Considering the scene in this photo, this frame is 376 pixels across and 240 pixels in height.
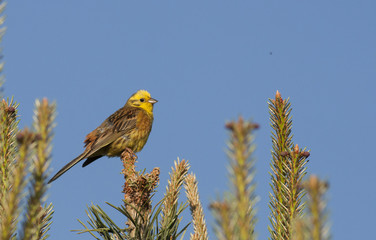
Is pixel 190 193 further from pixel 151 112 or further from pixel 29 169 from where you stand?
pixel 151 112

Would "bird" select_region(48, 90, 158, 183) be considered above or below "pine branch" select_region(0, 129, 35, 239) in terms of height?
above

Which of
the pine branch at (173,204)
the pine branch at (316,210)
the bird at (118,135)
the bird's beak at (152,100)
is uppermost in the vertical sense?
the bird's beak at (152,100)

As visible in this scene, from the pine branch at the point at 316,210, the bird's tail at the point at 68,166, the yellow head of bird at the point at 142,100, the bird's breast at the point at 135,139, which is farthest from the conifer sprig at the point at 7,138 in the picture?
the yellow head of bird at the point at 142,100

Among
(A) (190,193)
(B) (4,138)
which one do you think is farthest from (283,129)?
(B) (4,138)

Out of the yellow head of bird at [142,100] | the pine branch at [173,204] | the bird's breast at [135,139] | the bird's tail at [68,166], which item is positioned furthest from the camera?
the yellow head of bird at [142,100]

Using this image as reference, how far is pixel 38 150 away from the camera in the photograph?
1.19 m

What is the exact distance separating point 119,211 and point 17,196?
1339 millimetres

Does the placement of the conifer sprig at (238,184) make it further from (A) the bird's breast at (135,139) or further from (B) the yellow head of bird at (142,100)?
(B) the yellow head of bird at (142,100)

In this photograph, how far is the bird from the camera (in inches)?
291

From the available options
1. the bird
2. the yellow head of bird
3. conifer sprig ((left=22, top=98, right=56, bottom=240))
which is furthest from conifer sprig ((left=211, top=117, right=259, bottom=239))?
the yellow head of bird

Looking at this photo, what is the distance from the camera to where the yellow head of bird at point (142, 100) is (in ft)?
29.1

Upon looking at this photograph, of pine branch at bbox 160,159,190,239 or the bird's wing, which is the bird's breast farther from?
pine branch at bbox 160,159,190,239

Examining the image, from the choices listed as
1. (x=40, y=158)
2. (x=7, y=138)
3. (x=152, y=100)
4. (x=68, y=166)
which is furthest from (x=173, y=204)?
(x=152, y=100)

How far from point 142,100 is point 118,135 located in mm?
1593
